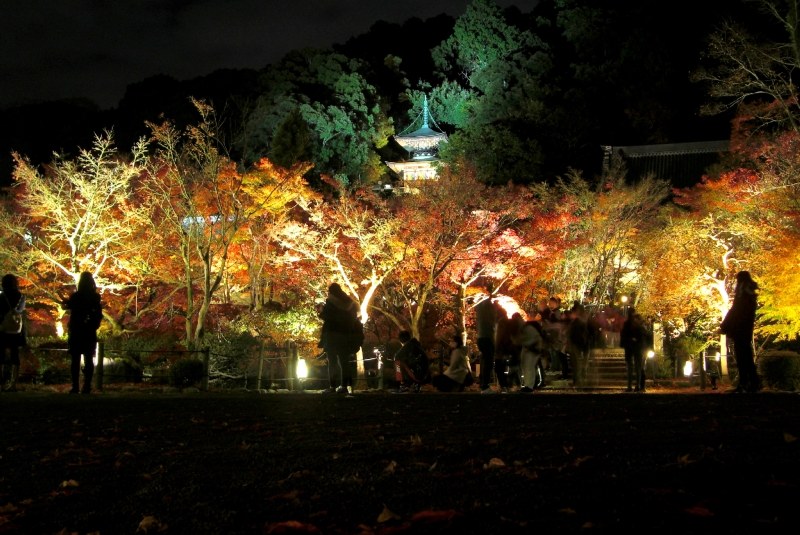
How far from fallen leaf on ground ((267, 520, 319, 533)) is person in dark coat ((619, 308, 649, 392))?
10692 mm

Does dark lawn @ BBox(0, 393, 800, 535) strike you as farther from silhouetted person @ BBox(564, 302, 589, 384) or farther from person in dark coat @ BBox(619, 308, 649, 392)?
silhouetted person @ BBox(564, 302, 589, 384)

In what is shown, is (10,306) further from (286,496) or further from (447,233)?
(447,233)

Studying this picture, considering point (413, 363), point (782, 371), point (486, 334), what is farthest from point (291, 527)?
point (782, 371)

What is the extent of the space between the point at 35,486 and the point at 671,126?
1497 inches

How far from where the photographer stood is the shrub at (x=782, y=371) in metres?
15.9

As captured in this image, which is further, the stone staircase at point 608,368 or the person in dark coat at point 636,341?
the stone staircase at point 608,368

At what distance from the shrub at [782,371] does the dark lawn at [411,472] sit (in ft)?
32.0

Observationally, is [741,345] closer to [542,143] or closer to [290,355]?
[290,355]

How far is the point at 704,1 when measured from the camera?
132ft

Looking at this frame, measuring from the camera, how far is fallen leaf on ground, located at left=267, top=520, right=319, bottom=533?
10.3ft

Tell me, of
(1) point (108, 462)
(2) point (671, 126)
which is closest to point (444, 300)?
(1) point (108, 462)

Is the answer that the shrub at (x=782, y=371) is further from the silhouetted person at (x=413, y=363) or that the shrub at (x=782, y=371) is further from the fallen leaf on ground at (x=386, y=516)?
the fallen leaf on ground at (x=386, y=516)

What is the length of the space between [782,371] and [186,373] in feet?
41.8

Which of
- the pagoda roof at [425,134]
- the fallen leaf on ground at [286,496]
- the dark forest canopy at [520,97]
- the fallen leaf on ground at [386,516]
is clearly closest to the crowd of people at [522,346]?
the fallen leaf on ground at [286,496]
